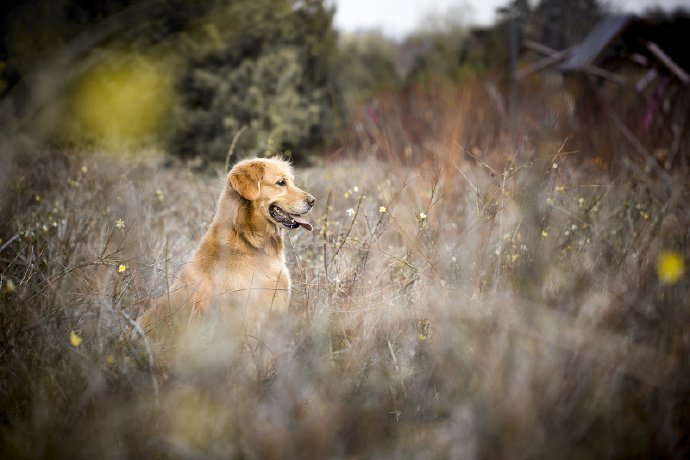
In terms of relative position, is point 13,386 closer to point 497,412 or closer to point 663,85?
point 497,412

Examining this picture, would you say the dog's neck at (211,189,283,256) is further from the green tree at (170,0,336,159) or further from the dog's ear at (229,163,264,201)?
the green tree at (170,0,336,159)

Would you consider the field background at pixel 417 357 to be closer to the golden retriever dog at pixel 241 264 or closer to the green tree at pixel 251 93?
the golden retriever dog at pixel 241 264

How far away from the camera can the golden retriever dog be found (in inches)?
109

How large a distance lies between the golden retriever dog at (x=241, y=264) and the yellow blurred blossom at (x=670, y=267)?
5.75 feet

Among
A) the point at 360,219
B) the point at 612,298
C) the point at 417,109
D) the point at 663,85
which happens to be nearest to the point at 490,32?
the point at 417,109

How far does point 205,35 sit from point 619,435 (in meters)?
7.26

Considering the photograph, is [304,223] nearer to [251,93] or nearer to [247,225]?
[247,225]

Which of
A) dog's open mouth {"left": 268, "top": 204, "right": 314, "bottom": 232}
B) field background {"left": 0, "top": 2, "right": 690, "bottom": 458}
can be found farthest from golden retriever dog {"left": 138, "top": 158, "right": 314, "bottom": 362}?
field background {"left": 0, "top": 2, "right": 690, "bottom": 458}

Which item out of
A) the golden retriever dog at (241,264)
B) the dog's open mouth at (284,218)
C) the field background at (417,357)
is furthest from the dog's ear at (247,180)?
the field background at (417,357)

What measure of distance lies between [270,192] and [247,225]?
0.30 m

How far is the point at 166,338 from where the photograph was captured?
2693 mm

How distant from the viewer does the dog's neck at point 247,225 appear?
A: 3291 mm

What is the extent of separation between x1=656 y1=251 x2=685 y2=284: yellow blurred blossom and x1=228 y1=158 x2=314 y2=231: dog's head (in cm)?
199

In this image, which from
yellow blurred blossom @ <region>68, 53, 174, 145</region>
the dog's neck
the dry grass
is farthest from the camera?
yellow blurred blossom @ <region>68, 53, 174, 145</region>
